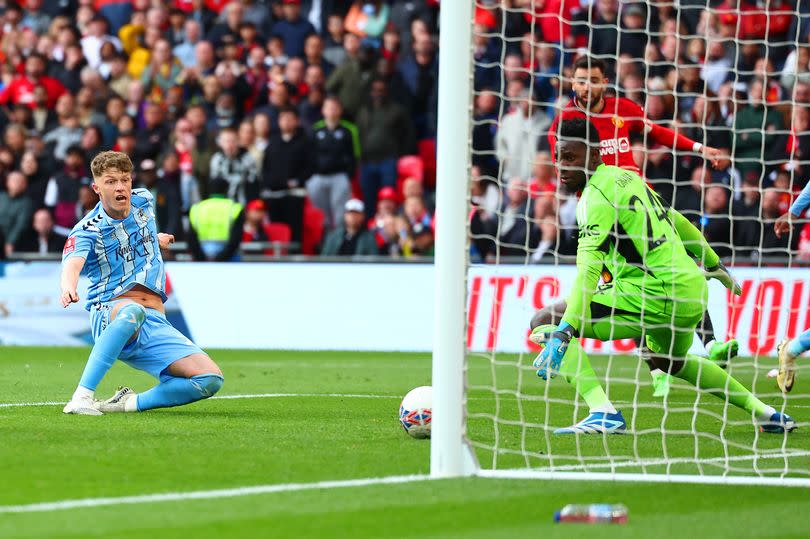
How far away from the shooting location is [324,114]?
1812cm

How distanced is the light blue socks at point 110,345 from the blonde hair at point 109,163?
879 millimetres

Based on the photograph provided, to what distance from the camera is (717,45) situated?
15828 mm

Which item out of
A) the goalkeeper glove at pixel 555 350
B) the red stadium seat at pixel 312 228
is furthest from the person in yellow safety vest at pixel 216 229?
the goalkeeper glove at pixel 555 350

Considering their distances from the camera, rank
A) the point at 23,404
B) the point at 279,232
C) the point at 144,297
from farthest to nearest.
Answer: the point at 279,232 → the point at 23,404 → the point at 144,297

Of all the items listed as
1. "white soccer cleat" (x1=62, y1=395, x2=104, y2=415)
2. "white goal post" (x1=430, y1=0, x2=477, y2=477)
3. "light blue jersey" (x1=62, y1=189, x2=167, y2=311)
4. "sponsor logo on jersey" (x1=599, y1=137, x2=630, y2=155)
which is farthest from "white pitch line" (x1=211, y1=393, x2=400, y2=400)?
"white goal post" (x1=430, y1=0, x2=477, y2=477)

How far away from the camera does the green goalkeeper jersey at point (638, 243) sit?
25.8 ft

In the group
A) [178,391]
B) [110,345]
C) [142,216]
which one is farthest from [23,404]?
[142,216]

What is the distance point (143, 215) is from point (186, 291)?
7.71 meters

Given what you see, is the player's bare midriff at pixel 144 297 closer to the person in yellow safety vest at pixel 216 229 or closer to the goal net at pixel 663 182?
the goal net at pixel 663 182

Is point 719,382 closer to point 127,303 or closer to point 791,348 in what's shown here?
point 791,348

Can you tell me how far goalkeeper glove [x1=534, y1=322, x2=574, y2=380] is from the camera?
711cm

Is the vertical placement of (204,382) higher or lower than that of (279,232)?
lower

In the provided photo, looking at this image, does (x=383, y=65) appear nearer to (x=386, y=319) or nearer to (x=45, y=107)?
(x=386, y=319)

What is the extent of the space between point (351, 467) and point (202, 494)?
3.43 feet
